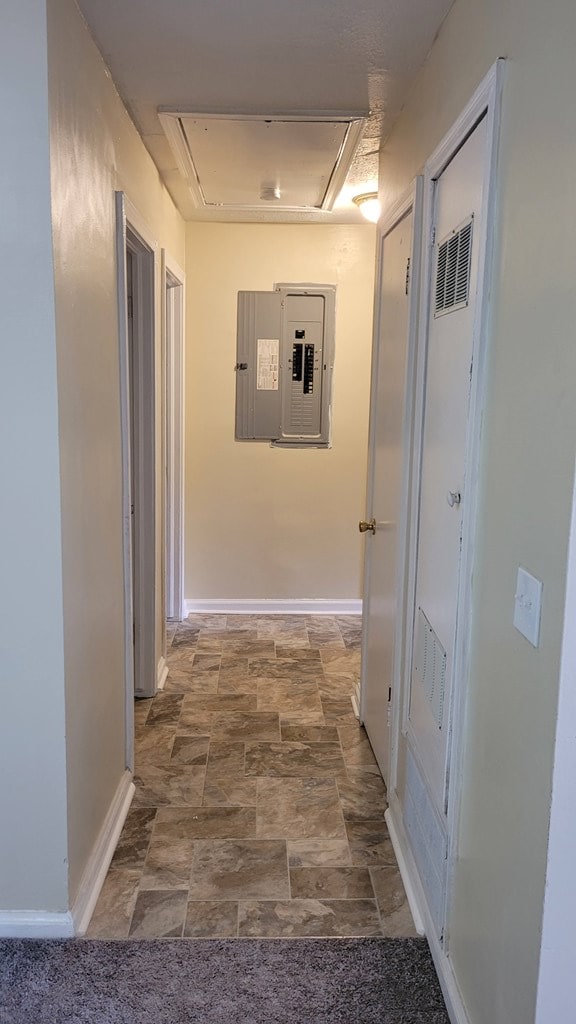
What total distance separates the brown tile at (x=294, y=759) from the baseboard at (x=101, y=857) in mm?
494

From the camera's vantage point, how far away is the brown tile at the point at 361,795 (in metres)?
2.64

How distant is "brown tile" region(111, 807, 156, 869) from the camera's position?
7.70 feet

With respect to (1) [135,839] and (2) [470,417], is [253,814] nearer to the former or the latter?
(1) [135,839]

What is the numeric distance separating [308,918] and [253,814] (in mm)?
565

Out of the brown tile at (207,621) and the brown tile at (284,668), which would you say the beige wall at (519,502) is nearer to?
the brown tile at (284,668)

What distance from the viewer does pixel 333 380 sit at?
468 centimetres

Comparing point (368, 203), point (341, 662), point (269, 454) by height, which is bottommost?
point (341, 662)

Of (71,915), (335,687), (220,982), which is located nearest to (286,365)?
(335,687)

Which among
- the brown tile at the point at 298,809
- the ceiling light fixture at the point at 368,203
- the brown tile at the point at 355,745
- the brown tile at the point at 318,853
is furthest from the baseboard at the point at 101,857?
the ceiling light fixture at the point at 368,203

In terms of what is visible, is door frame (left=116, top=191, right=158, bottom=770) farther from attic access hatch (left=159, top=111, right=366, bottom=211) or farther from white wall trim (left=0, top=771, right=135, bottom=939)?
white wall trim (left=0, top=771, right=135, bottom=939)

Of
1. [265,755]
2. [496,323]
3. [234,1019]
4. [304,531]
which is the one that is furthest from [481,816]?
[304,531]

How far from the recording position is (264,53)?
7.14 feet

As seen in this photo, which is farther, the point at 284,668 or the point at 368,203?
the point at 284,668

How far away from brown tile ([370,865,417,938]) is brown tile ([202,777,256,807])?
1.87ft
